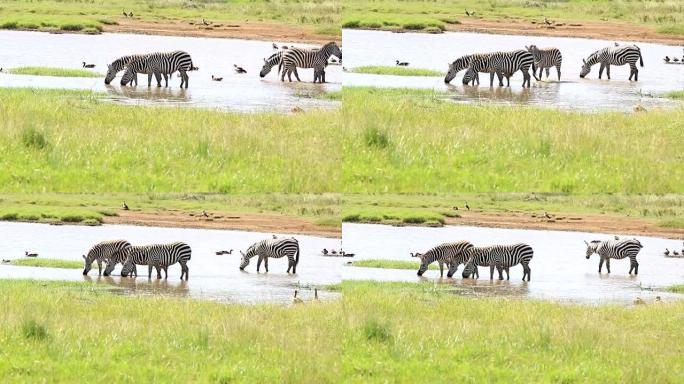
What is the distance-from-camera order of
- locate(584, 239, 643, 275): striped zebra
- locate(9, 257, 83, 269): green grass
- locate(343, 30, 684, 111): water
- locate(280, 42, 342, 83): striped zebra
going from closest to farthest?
locate(343, 30, 684, 111): water < locate(9, 257, 83, 269): green grass < locate(280, 42, 342, 83): striped zebra < locate(584, 239, 643, 275): striped zebra

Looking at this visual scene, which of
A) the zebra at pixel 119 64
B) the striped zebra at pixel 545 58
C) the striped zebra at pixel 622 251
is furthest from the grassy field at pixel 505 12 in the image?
the striped zebra at pixel 622 251

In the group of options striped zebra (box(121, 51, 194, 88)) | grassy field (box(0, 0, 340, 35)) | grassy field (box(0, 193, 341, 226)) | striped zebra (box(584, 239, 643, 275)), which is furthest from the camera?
grassy field (box(0, 0, 340, 35))

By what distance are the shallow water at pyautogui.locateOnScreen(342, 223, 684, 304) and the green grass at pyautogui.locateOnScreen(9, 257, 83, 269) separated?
5.08m

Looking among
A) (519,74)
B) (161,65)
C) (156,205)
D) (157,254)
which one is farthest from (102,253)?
(519,74)

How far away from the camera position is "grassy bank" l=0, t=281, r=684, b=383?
15281 mm

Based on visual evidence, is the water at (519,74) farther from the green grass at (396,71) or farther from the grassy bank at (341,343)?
the grassy bank at (341,343)

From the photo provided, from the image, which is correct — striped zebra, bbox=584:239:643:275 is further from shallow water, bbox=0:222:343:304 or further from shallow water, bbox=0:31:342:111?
shallow water, bbox=0:222:343:304

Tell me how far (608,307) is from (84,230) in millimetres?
9335

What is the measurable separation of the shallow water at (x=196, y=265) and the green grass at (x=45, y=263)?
0.29 ft

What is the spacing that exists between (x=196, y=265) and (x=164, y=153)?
465 centimetres

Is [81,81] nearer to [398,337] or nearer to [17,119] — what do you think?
[17,119]

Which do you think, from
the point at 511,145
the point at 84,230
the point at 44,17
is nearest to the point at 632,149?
the point at 511,145

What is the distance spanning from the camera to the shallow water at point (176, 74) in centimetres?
2284

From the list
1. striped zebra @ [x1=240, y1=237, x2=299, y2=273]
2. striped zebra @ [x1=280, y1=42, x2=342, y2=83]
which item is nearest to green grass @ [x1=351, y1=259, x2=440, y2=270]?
striped zebra @ [x1=240, y1=237, x2=299, y2=273]
